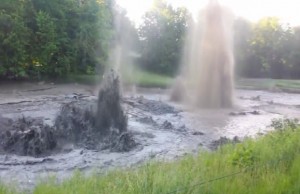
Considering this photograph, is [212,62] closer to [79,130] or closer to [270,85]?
[79,130]

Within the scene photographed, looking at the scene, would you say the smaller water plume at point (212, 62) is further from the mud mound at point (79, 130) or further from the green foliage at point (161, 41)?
the green foliage at point (161, 41)

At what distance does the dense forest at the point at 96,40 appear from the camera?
25.4 meters

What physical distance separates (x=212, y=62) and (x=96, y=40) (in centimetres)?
882

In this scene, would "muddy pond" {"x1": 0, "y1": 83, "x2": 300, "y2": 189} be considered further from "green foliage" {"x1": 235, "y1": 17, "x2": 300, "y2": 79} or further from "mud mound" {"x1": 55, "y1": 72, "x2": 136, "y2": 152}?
"green foliage" {"x1": 235, "y1": 17, "x2": 300, "y2": 79}

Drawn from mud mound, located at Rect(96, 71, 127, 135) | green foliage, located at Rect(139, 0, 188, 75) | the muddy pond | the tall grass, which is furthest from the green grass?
the tall grass

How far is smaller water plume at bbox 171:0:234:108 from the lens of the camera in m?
22.1

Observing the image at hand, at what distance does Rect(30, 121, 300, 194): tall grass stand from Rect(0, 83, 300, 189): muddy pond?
56.3 inches

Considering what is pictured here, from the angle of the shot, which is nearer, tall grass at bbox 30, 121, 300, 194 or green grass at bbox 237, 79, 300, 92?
tall grass at bbox 30, 121, 300, 194

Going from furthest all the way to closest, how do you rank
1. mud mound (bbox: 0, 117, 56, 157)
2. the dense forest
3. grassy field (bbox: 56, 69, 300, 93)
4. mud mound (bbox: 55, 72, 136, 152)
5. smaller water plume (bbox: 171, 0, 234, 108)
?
grassy field (bbox: 56, 69, 300, 93), the dense forest, smaller water plume (bbox: 171, 0, 234, 108), mud mound (bbox: 55, 72, 136, 152), mud mound (bbox: 0, 117, 56, 157)

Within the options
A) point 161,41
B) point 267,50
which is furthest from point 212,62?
point 267,50

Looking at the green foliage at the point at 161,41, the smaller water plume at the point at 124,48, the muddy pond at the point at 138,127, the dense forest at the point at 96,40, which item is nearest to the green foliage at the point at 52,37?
the dense forest at the point at 96,40

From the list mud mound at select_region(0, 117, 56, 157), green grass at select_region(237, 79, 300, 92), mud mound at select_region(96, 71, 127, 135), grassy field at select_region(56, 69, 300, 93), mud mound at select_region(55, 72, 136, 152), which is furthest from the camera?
green grass at select_region(237, 79, 300, 92)

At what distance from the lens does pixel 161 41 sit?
36.3 metres

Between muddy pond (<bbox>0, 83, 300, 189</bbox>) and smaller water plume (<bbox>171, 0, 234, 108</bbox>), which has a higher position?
smaller water plume (<bbox>171, 0, 234, 108</bbox>)
